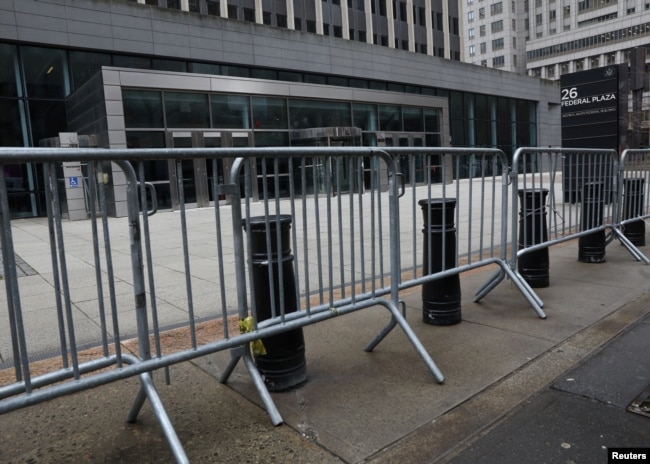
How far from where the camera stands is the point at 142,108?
17484 mm

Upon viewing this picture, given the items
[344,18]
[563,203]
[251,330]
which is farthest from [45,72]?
[344,18]

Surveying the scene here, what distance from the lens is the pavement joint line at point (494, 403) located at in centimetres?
257

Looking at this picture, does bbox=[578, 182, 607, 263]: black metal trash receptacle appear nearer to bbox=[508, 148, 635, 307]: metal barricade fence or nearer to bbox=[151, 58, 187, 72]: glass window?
bbox=[508, 148, 635, 307]: metal barricade fence

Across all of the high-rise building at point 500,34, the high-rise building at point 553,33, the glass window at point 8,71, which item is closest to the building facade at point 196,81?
the glass window at point 8,71

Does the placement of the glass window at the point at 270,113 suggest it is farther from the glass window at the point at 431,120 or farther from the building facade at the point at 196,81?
the glass window at the point at 431,120

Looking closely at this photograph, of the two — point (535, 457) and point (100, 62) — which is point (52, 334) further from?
point (100, 62)

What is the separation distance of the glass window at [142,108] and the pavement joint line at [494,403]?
53.4 ft

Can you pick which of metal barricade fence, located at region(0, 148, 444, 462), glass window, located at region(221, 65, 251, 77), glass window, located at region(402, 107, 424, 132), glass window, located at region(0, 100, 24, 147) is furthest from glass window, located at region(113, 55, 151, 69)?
metal barricade fence, located at region(0, 148, 444, 462)

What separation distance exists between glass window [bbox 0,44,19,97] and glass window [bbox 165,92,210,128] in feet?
17.2

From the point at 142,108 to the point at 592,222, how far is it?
599 inches

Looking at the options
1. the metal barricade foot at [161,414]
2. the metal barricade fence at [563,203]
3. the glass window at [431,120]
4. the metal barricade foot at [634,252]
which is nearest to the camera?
the metal barricade foot at [161,414]

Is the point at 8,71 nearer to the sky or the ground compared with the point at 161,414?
nearer to the sky

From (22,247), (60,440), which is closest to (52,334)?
(60,440)

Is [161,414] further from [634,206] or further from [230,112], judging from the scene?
[230,112]
